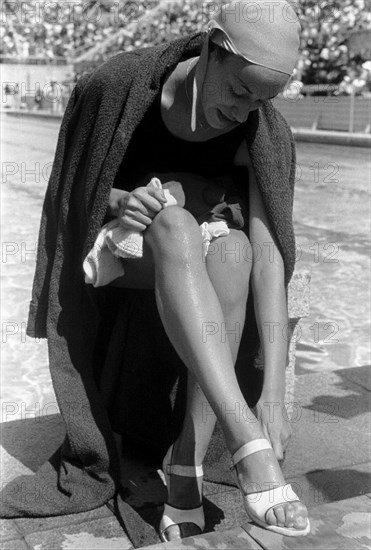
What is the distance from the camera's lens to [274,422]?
6.50 ft

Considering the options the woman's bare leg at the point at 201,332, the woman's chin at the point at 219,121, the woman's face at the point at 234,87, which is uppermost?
the woman's face at the point at 234,87

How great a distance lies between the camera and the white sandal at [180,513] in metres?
2.00

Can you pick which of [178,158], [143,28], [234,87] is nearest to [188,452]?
[178,158]

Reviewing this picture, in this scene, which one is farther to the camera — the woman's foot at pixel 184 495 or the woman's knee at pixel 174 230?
the woman's foot at pixel 184 495

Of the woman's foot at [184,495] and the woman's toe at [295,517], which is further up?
the woman's toe at [295,517]

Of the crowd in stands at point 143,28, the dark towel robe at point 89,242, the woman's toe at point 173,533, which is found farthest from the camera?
the crowd in stands at point 143,28

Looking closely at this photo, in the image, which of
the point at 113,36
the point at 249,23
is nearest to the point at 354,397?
the point at 249,23

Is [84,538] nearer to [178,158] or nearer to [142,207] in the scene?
[142,207]

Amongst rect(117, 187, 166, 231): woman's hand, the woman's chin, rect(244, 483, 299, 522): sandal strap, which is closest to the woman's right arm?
rect(117, 187, 166, 231): woman's hand

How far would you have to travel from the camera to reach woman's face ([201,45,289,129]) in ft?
6.17

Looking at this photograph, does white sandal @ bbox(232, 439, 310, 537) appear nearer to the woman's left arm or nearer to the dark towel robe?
the woman's left arm

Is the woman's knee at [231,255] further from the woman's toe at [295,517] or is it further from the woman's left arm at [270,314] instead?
the woman's toe at [295,517]

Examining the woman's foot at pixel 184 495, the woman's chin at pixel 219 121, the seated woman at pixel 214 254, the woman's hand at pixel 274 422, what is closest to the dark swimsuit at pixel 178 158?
the seated woman at pixel 214 254

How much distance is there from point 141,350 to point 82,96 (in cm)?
68
